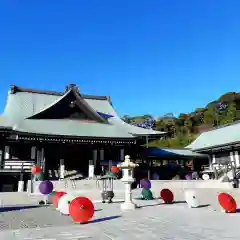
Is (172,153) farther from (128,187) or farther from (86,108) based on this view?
(128,187)

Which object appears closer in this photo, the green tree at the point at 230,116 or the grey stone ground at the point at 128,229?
the grey stone ground at the point at 128,229

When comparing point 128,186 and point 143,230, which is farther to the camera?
point 128,186

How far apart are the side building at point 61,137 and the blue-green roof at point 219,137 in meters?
7.39

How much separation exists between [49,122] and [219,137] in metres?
19.0

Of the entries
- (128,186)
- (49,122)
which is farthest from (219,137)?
(128,186)

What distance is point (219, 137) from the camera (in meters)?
32.0

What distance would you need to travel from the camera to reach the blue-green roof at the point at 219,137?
28808 mm

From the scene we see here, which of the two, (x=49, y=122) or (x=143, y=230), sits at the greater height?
(x=49, y=122)

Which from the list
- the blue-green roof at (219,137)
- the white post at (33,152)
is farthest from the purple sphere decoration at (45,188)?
the blue-green roof at (219,137)

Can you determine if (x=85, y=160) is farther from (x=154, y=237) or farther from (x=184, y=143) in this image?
(x=184, y=143)

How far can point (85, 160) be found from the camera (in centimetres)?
2625

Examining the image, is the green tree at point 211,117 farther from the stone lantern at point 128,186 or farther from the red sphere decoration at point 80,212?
the red sphere decoration at point 80,212

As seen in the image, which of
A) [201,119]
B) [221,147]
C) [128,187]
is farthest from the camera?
[201,119]

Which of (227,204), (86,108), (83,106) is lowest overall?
(227,204)
